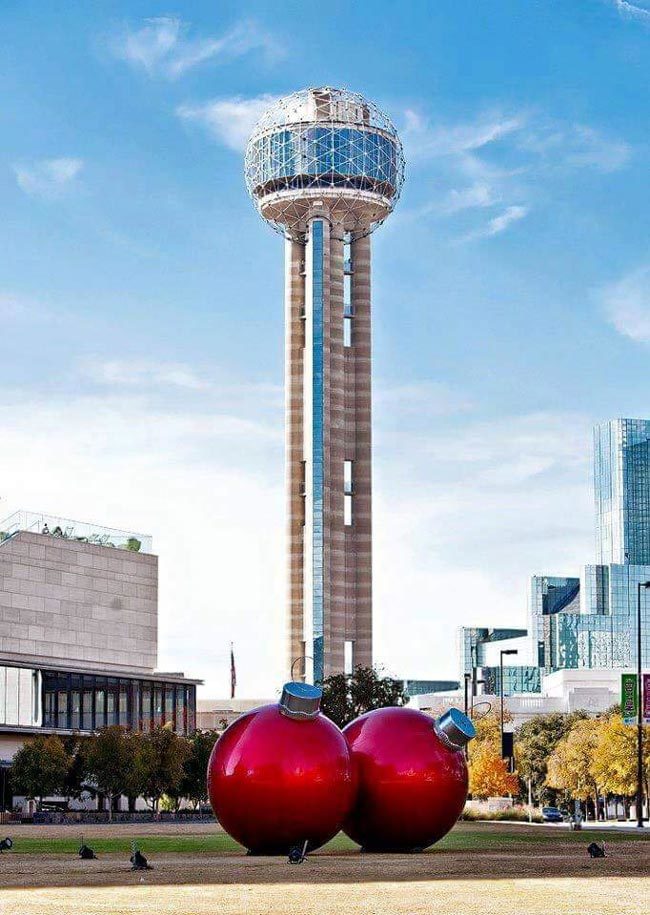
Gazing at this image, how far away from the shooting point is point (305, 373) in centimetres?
18862

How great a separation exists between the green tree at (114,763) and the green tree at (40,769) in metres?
1.80

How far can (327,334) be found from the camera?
188 meters

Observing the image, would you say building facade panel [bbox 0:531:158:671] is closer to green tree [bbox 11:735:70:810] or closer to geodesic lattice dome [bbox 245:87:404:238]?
green tree [bbox 11:735:70:810]

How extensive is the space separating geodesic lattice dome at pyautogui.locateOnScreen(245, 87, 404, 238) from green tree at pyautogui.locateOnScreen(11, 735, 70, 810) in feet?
322

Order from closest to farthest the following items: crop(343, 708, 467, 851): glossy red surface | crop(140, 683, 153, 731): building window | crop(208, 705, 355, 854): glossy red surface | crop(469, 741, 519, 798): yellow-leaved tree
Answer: crop(208, 705, 355, 854): glossy red surface → crop(343, 708, 467, 851): glossy red surface → crop(469, 741, 519, 798): yellow-leaved tree → crop(140, 683, 153, 731): building window

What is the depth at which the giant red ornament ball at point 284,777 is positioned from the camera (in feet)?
108

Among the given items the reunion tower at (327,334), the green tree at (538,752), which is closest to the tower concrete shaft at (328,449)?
the reunion tower at (327,334)

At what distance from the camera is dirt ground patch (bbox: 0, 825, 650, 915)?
72.9 ft

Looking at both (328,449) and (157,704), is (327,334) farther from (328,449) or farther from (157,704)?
(157,704)

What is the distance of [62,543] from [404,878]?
101269 millimetres

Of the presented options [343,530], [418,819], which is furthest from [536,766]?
[418,819]

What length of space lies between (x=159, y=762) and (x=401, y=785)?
2736 inches

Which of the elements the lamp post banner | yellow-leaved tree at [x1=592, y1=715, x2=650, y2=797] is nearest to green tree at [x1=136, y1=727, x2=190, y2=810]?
yellow-leaved tree at [x1=592, y1=715, x2=650, y2=797]

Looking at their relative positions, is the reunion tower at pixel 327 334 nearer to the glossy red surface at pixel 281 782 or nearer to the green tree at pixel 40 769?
the green tree at pixel 40 769
